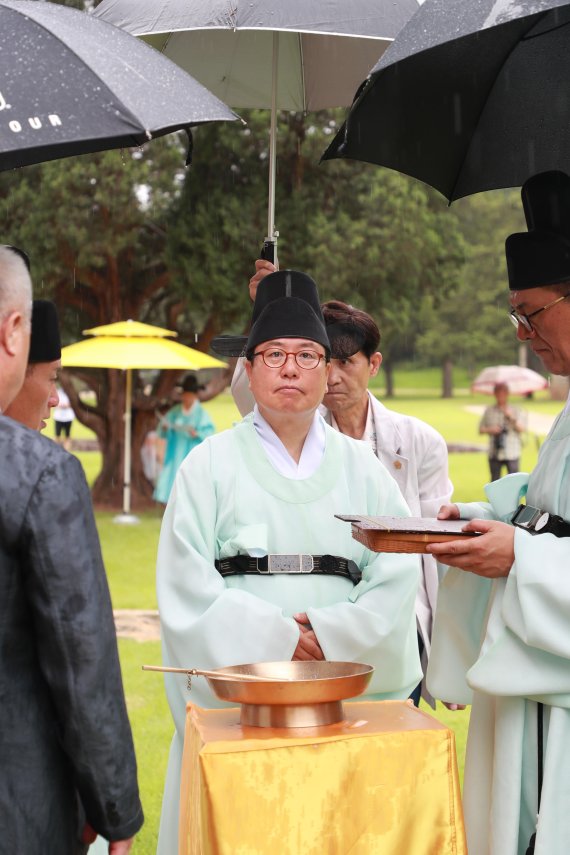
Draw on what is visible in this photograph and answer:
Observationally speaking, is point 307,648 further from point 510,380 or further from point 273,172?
point 510,380

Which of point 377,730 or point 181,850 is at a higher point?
point 377,730

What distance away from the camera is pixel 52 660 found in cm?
198

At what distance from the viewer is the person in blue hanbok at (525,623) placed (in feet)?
8.33

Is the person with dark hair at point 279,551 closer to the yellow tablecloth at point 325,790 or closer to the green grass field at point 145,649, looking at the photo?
the yellow tablecloth at point 325,790

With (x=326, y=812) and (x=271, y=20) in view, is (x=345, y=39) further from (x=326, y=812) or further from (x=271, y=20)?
(x=326, y=812)

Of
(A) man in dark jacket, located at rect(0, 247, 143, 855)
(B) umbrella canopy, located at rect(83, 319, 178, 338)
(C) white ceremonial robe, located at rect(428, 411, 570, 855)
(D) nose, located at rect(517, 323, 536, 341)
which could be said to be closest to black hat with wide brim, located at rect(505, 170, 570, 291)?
(D) nose, located at rect(517, 323, 536, 341)

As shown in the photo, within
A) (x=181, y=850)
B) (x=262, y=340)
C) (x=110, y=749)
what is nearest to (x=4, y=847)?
(x=110, y=749)

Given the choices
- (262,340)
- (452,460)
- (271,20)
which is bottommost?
(452,460)

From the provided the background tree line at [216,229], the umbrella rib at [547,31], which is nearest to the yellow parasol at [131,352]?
the background tree line at [216,229]

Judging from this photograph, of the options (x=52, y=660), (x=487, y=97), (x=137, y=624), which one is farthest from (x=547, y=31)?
(x=137, y=624)

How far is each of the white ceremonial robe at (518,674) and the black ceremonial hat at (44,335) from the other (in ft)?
4.36

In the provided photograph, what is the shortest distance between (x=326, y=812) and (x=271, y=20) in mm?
2629

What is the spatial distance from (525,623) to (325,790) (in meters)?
0.63

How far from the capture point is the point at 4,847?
77.7 inches
